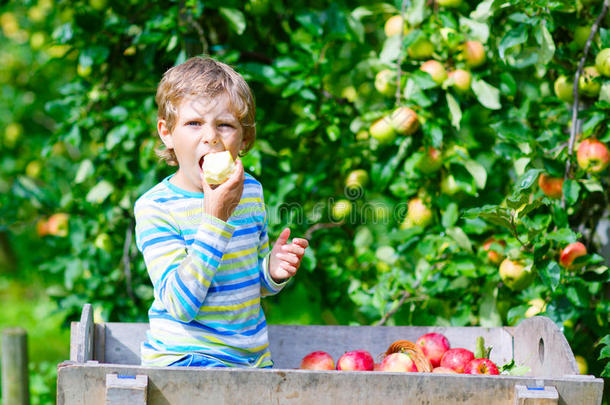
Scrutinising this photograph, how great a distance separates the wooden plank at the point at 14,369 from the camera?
2320 mm

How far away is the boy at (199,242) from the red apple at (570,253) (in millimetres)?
879

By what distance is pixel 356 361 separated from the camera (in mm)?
1776

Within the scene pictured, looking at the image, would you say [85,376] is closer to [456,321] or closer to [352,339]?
[352,339]

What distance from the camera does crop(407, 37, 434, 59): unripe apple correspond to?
230cm

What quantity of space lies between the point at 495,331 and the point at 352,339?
39cm

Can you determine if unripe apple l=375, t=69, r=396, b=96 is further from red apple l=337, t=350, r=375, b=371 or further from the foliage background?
red apple l=337, t=350, r=375, b=371

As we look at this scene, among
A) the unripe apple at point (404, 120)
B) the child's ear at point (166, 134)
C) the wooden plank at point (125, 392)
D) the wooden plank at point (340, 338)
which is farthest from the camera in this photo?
the unripe apple at point (404, 120)

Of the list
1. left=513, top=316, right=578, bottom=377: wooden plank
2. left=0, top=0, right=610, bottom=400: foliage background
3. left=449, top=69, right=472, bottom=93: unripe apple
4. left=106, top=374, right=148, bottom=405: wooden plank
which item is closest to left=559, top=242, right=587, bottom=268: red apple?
left=0, top=0, right=610, bottom=400: foliage background

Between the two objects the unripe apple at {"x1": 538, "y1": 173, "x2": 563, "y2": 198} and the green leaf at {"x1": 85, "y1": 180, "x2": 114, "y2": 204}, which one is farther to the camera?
the green leaf at {"x1": 85, "y1": 180, "x2": 114, "y2": 204}

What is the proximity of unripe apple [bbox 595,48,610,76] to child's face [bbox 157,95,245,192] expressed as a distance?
3.69 feet

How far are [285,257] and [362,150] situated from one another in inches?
38.6

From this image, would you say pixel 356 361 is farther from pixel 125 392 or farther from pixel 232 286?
pixel 125 392

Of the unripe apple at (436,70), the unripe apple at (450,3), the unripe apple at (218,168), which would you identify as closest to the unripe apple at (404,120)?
the unripe apple at (436,70)

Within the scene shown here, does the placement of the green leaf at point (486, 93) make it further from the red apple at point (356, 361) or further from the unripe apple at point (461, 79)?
the red apple at point (356, 361)
